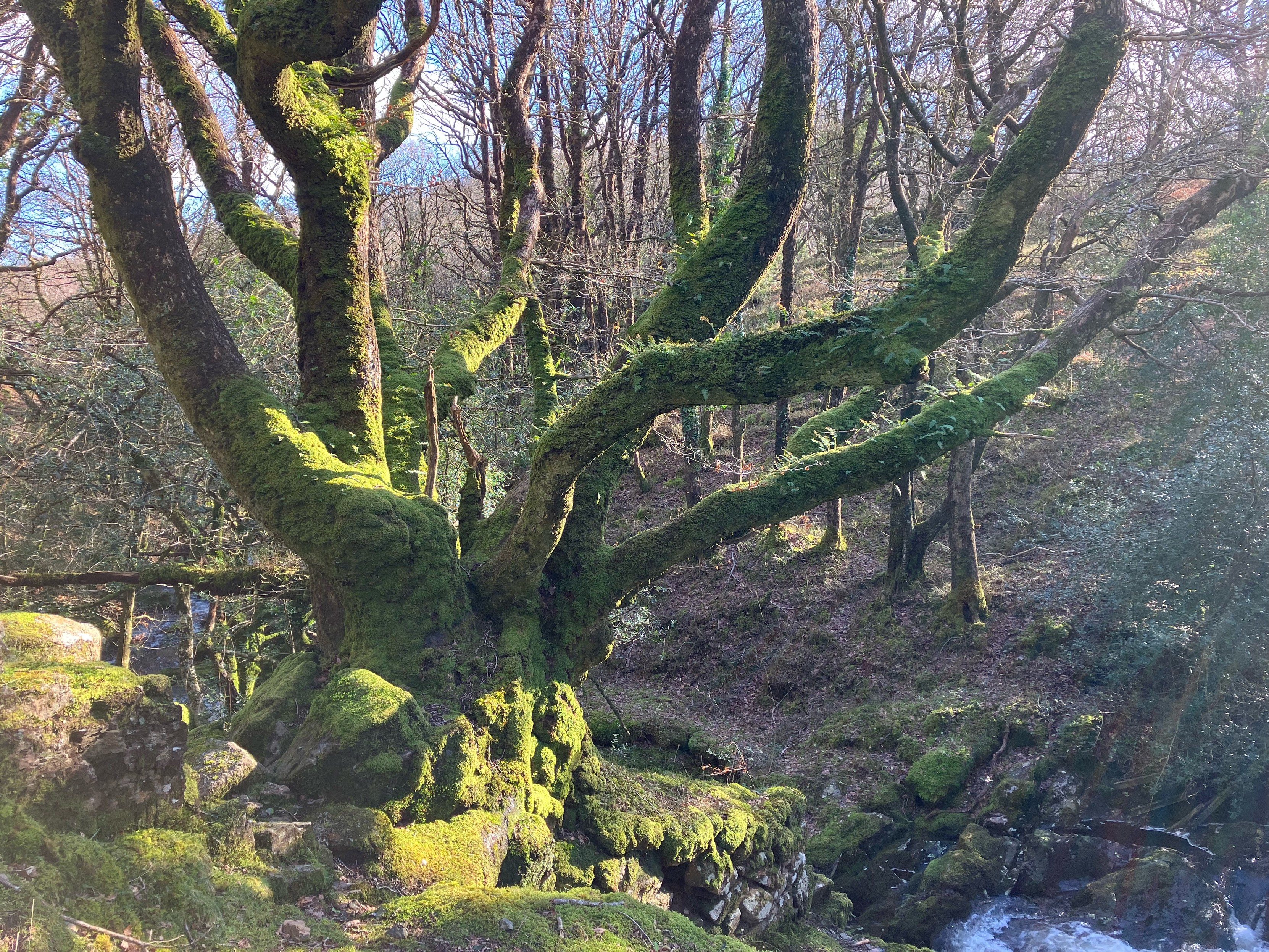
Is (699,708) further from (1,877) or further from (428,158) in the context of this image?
(428,158)

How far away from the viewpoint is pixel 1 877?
7.56ft

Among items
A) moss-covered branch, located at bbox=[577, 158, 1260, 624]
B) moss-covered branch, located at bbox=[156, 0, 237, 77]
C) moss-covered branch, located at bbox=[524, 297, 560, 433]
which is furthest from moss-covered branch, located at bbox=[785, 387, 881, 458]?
moss-covered branch, located at bbox=[156, 0, 237, 77]

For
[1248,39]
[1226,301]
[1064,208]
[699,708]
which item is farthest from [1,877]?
[1226,301]

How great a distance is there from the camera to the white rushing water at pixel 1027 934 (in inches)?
290

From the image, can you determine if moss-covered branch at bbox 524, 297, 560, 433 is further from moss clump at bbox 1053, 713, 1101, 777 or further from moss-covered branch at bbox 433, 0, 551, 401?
moss clump at bbox 1053, 713, 1101, 777

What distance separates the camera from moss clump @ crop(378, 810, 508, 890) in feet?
12.6

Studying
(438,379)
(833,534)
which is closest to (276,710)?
(438,379)

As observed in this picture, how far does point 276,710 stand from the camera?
186 inches

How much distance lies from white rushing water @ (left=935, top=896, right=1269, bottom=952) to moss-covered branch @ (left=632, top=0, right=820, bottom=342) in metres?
6.91

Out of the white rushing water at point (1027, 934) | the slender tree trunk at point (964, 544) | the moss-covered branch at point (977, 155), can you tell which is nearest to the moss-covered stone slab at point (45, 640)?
the moss-covered branch at point (977, 155)

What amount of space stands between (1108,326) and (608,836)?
6.68 metres

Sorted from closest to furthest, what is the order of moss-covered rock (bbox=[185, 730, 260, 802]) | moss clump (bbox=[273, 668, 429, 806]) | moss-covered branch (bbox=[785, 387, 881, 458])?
moss-covered rock (bbox=[185, 730, 260, 802]) → moss clump (bbox=[273, 668, 429, 806]) → moss-covered branch (bbox=[785, 387, 881, 458])

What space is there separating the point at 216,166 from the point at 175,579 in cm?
354

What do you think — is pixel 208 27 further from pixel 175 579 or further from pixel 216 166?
pixel 175 579
